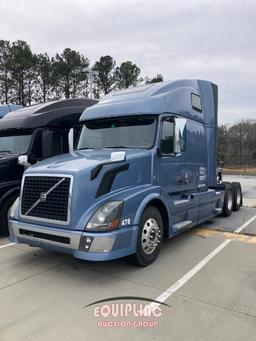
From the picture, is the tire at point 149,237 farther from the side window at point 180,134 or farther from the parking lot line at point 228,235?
the parking lot line at point 228,235

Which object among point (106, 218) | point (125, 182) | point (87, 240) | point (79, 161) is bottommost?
point (87, 240)

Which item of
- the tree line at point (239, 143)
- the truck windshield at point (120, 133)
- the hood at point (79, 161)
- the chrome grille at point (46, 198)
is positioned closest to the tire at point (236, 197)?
the truck windshield at point (120, 133)

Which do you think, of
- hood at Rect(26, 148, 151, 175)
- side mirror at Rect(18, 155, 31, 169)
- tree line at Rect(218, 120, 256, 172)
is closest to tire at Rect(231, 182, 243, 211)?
hood at Rect(26, 148, 151, 175)

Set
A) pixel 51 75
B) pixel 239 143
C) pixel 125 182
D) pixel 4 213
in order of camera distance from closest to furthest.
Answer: pixel 125 182
pixel 4 213
pixel 51 75
pixel 239 143

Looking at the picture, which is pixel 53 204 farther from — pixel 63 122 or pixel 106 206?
pixel 63 122

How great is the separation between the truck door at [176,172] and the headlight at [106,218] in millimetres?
1332

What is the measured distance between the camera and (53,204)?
5059 millimetres

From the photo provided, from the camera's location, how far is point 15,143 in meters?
8.51

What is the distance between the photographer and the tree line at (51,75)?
98.7ft

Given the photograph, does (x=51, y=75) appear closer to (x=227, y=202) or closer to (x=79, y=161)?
(x=227, y=202)

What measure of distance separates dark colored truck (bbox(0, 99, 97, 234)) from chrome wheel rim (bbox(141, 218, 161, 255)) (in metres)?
2.84

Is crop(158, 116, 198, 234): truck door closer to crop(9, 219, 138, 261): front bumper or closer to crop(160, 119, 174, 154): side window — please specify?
crop(160, 119, 174, 154): side window

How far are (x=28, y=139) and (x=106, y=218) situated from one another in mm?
4280

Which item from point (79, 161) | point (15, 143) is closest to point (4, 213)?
point (15, 143)
